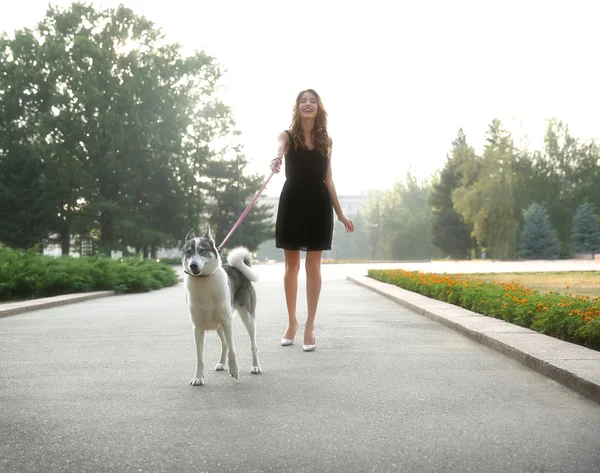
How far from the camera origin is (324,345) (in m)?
7.62

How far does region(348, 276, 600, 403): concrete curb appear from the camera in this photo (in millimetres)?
5094

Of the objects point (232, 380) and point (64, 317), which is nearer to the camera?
point (232, 380)

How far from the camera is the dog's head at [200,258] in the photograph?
200 inches

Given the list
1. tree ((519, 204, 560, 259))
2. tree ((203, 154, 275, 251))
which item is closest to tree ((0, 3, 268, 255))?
tree ((203, 154, 275, 251))

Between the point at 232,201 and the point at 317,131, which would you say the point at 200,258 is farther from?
the point at 232,201

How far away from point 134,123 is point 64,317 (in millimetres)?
32970

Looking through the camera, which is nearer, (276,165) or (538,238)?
(276,165)

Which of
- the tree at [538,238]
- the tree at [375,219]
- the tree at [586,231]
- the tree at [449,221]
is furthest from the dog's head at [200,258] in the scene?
the tree at [375,219]

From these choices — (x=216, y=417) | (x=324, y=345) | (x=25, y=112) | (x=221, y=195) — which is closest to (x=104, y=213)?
(x=25, y=112)

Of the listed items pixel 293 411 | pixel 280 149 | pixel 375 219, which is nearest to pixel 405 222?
pixel 375 219

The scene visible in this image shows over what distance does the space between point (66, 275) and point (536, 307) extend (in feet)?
36.9

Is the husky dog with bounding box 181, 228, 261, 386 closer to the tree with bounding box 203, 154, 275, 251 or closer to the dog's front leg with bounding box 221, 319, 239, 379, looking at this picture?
the dog's front leg with bounding box 221, 319, 239, 379

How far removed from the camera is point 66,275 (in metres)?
16.4

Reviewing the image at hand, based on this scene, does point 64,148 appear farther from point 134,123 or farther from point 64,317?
point 64,317
